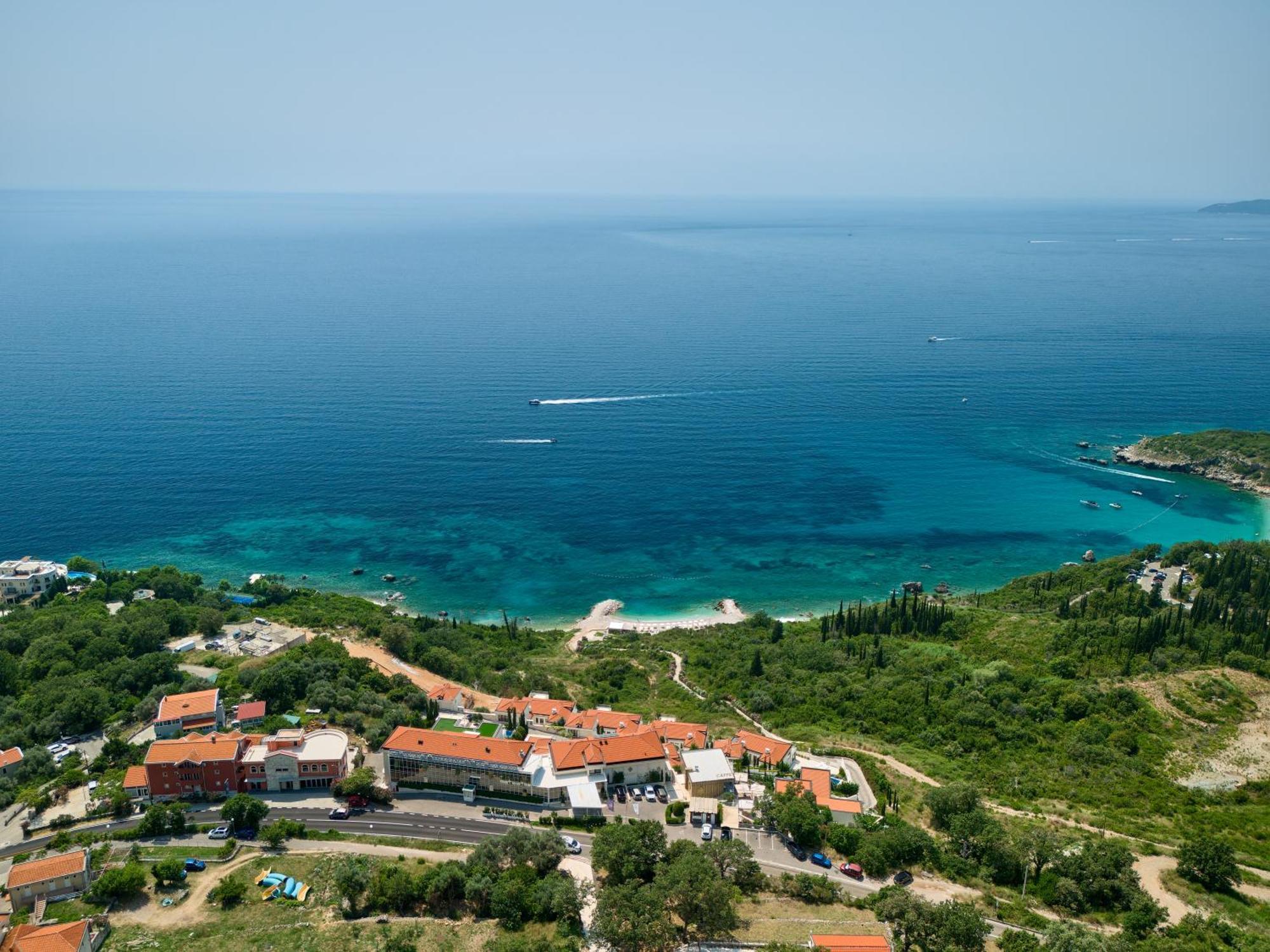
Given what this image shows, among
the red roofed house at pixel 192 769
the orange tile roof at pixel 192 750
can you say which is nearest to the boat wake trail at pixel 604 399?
the orange tile roof at pixel 192 750

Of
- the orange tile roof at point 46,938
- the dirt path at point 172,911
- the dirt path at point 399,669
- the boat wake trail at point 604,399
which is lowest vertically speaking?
the dirt path at point 399,669

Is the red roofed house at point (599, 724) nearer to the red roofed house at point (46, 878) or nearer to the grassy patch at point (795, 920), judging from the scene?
the grassy patch at point (795, 920)

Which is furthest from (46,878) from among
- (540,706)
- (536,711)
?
(540,706)

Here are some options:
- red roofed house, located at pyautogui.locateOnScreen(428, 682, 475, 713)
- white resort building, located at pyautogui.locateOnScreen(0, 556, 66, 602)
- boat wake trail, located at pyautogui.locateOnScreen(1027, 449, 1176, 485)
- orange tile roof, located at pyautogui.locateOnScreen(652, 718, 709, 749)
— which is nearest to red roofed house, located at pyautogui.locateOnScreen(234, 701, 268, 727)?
red roofed house, located at pyautogui.locateOnScreen(428, 682, 475, 713)

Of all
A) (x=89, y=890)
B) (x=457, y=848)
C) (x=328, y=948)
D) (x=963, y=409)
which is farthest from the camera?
(x=963, y=409)

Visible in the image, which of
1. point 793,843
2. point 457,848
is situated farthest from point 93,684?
point 793,843

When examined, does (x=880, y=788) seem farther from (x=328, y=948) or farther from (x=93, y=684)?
(x=93, y=684)
